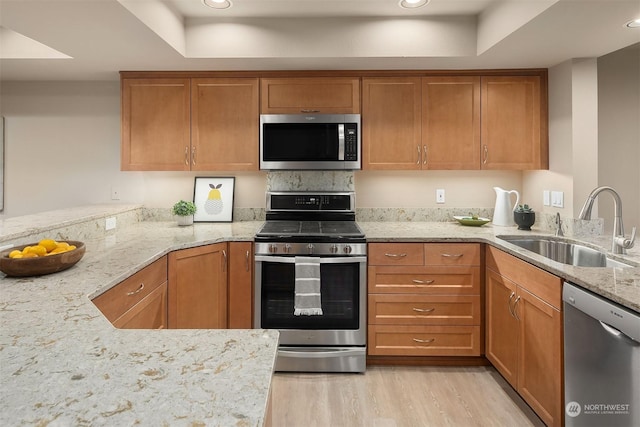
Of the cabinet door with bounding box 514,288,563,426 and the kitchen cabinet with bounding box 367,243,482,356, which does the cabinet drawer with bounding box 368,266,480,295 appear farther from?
the cabinet door with bounding box 514,288,563,426

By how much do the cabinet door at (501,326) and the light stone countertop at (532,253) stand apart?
0.23 metres

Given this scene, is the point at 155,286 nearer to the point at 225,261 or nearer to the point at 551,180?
the point at 225,261

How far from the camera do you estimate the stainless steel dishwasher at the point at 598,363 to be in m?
1.46

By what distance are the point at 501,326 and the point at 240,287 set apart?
1.64 metres

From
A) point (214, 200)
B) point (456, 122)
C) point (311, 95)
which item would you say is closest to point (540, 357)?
point (456, 122)

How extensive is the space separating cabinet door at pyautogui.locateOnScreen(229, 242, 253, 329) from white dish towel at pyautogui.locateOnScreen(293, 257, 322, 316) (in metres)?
0.32

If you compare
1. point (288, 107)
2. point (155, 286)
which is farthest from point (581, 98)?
point (155, 286)

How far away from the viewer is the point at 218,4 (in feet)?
7.70

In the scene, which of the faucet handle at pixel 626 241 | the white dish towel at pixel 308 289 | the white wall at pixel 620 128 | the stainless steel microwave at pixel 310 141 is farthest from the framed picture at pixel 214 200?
the white wall at pixel 620 128

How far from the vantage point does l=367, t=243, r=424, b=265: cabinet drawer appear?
2.57 m

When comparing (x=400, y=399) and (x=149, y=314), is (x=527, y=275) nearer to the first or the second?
(x=400, y=399)

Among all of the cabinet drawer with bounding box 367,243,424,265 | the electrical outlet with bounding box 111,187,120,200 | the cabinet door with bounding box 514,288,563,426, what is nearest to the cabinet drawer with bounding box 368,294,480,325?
the cabinet drawer with bounding box 367,243,424,265

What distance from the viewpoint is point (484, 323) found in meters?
2.58

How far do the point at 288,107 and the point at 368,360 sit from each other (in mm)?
1863
